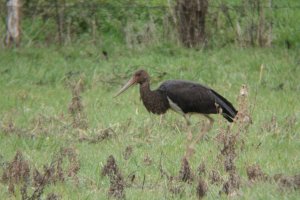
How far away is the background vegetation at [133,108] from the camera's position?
673cm

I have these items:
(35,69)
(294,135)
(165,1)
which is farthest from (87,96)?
(165,1)

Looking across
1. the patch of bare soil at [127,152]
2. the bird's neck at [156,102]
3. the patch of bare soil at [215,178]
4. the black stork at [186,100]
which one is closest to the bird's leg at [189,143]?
the black stork at [186,100]

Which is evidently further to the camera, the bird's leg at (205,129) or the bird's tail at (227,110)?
the bird's tail at (227,110)

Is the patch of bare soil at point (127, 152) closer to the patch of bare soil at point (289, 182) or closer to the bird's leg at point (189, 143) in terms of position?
the bird's leg at point (189, 143)

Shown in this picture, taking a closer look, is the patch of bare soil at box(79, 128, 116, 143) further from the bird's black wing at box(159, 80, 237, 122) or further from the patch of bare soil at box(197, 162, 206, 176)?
the patch of bare soil at box(197, 162, 206, 176)

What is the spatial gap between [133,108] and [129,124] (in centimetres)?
138

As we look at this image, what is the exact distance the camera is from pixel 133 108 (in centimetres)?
1088

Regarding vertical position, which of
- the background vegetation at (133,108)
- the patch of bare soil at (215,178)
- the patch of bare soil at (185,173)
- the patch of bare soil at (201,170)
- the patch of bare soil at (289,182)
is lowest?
the background vegetation at (133,108)

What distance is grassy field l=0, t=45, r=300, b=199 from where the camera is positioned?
6742 mm

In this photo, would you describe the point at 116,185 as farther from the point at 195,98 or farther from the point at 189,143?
the point at 195,98

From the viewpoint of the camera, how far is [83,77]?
12523mm

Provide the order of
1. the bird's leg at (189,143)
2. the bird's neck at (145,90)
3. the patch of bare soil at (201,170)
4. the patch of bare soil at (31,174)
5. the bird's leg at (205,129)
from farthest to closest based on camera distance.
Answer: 1. the bird's neck at (145,90)
2. the bird's leg at (205,129)
3. the bird's leg at (189,143)
4. the patch of bare soil at (201,170)
5. the patch of bare soil at (31,174)

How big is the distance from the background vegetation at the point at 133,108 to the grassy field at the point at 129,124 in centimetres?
2

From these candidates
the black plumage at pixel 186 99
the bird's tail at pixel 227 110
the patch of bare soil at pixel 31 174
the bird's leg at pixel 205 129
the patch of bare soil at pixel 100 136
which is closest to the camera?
the patch of bare soil at pixel 31 174
